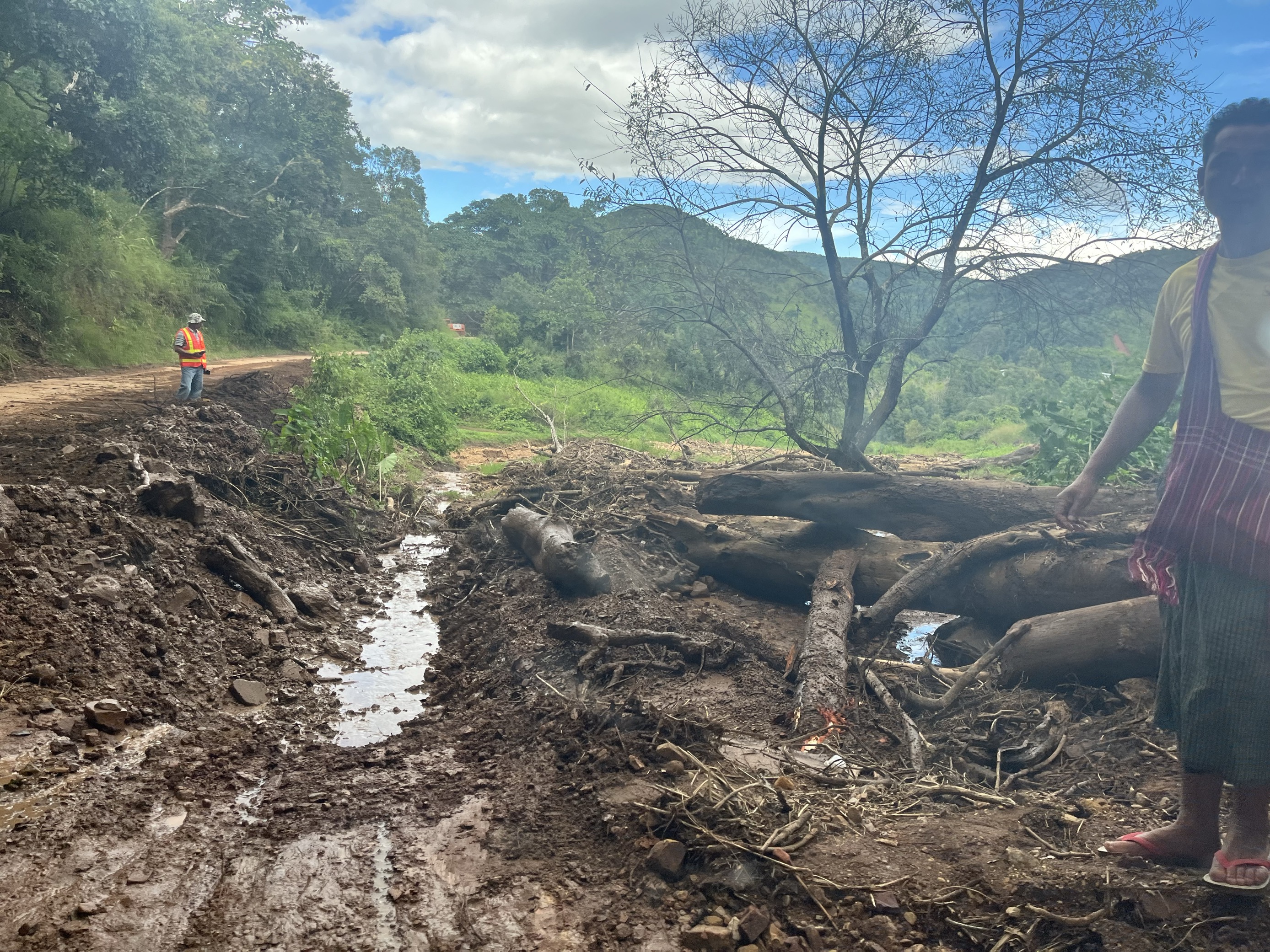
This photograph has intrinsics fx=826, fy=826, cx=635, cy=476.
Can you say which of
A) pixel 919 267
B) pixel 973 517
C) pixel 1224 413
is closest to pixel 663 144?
pixel 919 267

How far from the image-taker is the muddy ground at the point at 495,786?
2.42 metres

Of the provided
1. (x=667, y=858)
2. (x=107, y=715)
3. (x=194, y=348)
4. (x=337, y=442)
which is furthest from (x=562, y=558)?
(x=194, y=348)

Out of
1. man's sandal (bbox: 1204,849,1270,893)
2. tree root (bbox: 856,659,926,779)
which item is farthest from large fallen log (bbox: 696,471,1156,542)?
man's sandal (bbox: 1204,849,1270,893)

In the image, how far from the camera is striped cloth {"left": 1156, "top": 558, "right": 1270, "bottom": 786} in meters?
2.13

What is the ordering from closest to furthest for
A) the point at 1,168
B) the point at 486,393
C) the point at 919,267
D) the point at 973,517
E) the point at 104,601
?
the point at 104,601
the point at 973,517
the point at 919,267
the point at 1,168
the point at 486,393

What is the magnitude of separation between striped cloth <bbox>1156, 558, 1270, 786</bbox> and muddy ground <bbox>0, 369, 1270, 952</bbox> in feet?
1.20

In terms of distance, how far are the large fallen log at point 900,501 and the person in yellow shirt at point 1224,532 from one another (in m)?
3.52

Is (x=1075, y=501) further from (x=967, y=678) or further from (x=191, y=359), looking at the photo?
(x=191, y=359)


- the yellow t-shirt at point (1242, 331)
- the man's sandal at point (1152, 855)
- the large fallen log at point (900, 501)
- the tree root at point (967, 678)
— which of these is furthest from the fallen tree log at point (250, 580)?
the yellow t-shirt at point (1242, 331)

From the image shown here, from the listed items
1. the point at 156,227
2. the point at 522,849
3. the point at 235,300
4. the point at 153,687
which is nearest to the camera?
the point at 522,849

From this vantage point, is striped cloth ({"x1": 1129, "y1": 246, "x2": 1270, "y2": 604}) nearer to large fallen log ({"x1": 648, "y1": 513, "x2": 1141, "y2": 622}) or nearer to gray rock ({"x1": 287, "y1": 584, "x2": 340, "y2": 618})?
large fallen log ({"x1": 648, "y1": 513, "x2": 1141, "y2": 622})

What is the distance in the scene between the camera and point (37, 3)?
15320 mm

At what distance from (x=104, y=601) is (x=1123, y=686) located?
537 centimetres

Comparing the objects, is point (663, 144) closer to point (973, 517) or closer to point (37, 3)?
point (973, 517)
